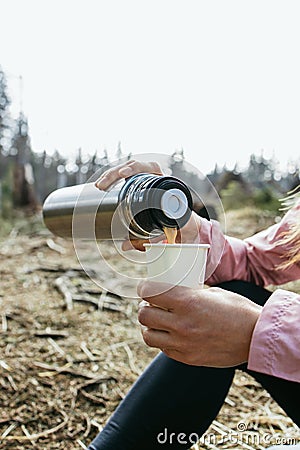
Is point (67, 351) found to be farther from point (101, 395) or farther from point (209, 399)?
point (209, 399)

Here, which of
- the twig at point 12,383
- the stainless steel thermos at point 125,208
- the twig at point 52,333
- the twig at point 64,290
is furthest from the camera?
the twig at point 64,290

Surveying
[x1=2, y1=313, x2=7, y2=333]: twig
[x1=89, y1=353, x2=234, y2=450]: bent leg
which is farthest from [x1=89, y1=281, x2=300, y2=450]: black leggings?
[x1=2, y1=313, x2=7, y2=333]: twig

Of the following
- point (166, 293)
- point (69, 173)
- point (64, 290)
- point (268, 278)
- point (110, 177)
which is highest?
point (110, 177)

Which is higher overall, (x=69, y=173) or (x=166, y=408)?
(x=166, y=408)

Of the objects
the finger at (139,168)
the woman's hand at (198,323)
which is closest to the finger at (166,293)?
the woman's hand at (198,323)

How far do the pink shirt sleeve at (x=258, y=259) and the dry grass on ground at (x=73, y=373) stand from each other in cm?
37

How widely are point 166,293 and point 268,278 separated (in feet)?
1.48

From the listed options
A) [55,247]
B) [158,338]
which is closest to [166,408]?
[158,338]

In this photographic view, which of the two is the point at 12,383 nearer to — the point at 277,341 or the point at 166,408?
the point at 166,408

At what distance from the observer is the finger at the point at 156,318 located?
588mm

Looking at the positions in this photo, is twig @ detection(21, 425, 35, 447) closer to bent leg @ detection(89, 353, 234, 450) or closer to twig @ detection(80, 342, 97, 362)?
bent leg @ detection(89, 353, 234, 450)

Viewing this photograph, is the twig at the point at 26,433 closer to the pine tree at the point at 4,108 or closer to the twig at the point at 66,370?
the twig at the point at 66,370

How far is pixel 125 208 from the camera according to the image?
2.04ft

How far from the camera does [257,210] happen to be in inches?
164
